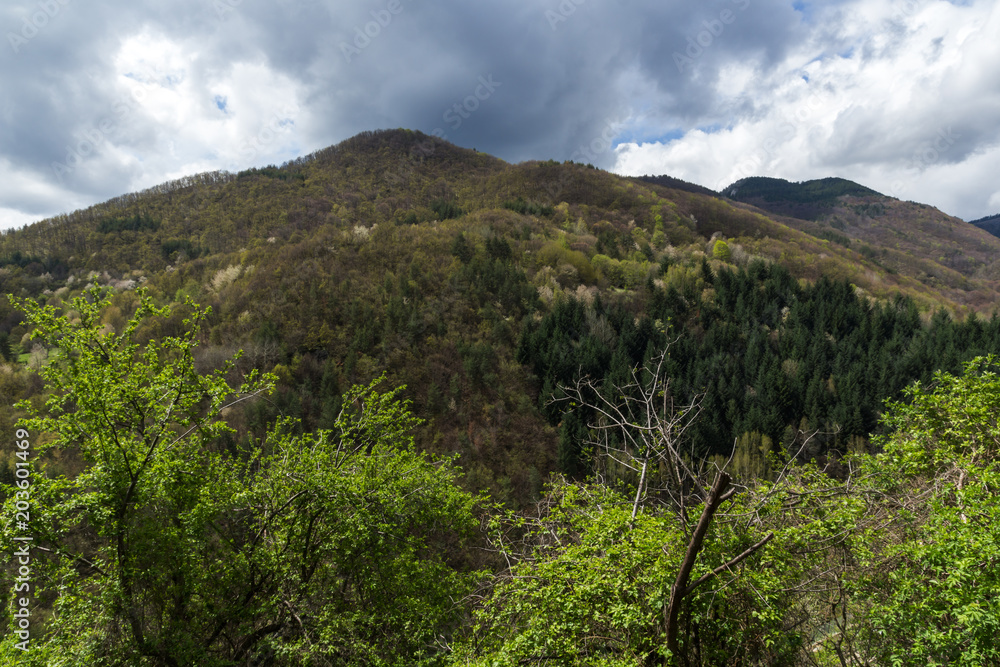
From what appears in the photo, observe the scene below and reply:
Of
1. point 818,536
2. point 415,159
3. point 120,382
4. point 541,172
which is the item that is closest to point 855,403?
point 818,536

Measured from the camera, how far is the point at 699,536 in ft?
6.74

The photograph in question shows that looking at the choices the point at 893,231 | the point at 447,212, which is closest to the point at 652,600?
the point at 447,212

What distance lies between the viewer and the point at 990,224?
17650 centimetres

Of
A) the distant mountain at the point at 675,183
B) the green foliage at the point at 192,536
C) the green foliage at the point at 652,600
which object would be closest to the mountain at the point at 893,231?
the distant mountain at the point at 675,183

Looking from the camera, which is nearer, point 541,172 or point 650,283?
point 650,283

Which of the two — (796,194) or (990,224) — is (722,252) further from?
(990,224)

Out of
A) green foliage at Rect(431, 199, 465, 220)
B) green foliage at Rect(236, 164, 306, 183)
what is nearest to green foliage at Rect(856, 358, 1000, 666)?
green foliage at Rect(431, 199, 465, 220)

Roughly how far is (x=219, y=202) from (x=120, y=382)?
9451cm

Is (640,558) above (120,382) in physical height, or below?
below

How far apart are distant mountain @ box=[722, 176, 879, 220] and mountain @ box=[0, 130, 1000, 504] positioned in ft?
306

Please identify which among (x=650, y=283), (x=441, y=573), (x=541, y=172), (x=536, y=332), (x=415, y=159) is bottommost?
(x=441, y=573)

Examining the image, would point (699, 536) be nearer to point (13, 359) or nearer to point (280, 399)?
point (280, 399)

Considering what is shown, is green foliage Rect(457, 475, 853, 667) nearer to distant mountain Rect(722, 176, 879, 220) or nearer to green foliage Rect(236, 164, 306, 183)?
green foliage Rect(236, 164, 306, 183)

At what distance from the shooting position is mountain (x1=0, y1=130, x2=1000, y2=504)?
32344 mm
